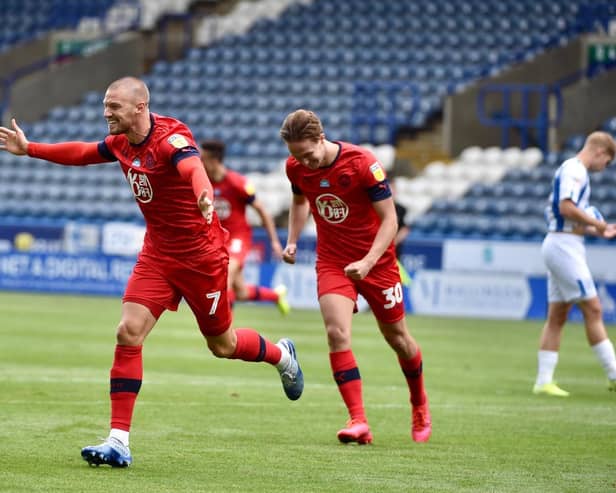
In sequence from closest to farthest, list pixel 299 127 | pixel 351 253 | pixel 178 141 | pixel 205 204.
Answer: pixel 205 204 → pixel 178 141 → pixel 299 127 → pixel 351 253

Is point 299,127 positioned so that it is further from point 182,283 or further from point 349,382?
point 349,382

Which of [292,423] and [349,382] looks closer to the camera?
[349,382]

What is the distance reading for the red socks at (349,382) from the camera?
8.73 m

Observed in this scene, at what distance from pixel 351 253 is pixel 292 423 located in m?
1.40

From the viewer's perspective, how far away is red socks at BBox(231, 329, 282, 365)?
8.34 meters

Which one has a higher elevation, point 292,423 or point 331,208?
point 331,208

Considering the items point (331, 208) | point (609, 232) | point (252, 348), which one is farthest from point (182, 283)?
point (609, 232)

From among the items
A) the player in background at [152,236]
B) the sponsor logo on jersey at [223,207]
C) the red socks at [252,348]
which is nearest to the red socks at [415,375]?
the red socks at [252,348]


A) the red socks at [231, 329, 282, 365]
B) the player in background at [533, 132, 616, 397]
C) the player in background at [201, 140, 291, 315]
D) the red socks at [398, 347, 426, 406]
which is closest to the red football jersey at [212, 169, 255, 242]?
the player in background at [201, 140, 291, 315]

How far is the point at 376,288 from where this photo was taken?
29.1 ft

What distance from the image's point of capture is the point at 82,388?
11.1 m

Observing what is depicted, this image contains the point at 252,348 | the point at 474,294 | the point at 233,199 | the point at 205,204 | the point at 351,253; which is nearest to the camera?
the point at 205,204

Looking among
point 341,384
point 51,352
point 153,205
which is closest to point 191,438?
point 341,384

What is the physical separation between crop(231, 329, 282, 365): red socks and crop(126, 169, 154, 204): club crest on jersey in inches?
45.2
